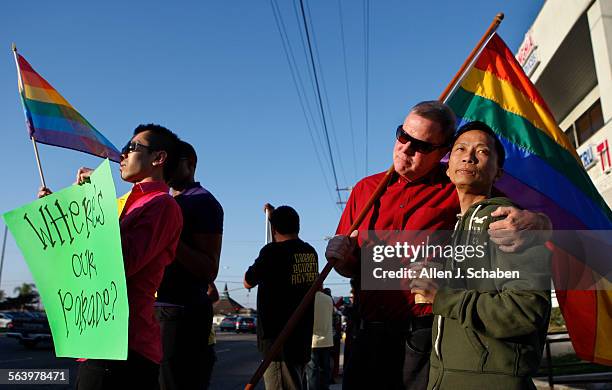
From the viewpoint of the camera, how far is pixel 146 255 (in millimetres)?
2111

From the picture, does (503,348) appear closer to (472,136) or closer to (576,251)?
(472,136)

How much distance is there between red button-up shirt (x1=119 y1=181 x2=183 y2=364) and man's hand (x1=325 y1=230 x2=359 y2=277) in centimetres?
65

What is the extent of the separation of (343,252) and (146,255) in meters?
0.80

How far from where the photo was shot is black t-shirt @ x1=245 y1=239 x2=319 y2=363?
3.93 metres

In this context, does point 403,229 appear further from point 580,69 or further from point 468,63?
point 580,69

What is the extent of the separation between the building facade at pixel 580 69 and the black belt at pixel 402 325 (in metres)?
14.5

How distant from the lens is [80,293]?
2061mm

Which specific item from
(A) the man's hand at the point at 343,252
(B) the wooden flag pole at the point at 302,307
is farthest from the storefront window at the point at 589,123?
(A) the man's hand at the point at 343,252

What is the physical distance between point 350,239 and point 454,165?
0.63 m

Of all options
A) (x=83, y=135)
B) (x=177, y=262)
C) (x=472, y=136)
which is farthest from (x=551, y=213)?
(x=83, y=135)

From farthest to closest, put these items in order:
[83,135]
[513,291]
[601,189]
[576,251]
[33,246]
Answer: [601,189] → [83,135] → [576,251] → [33,246] → [513,291]

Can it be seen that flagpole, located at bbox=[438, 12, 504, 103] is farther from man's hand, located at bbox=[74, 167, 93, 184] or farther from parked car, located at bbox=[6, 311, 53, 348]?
parked car, located at bbox=[6, 311, 53, 348]

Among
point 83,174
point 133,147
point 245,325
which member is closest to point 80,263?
point 83,174

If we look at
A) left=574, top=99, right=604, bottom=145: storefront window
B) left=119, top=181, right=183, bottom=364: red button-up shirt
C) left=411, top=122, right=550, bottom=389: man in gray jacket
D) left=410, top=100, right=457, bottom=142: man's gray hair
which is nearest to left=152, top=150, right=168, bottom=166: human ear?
left=119, top=181, right=183, bottom=364: red button-up shirt
